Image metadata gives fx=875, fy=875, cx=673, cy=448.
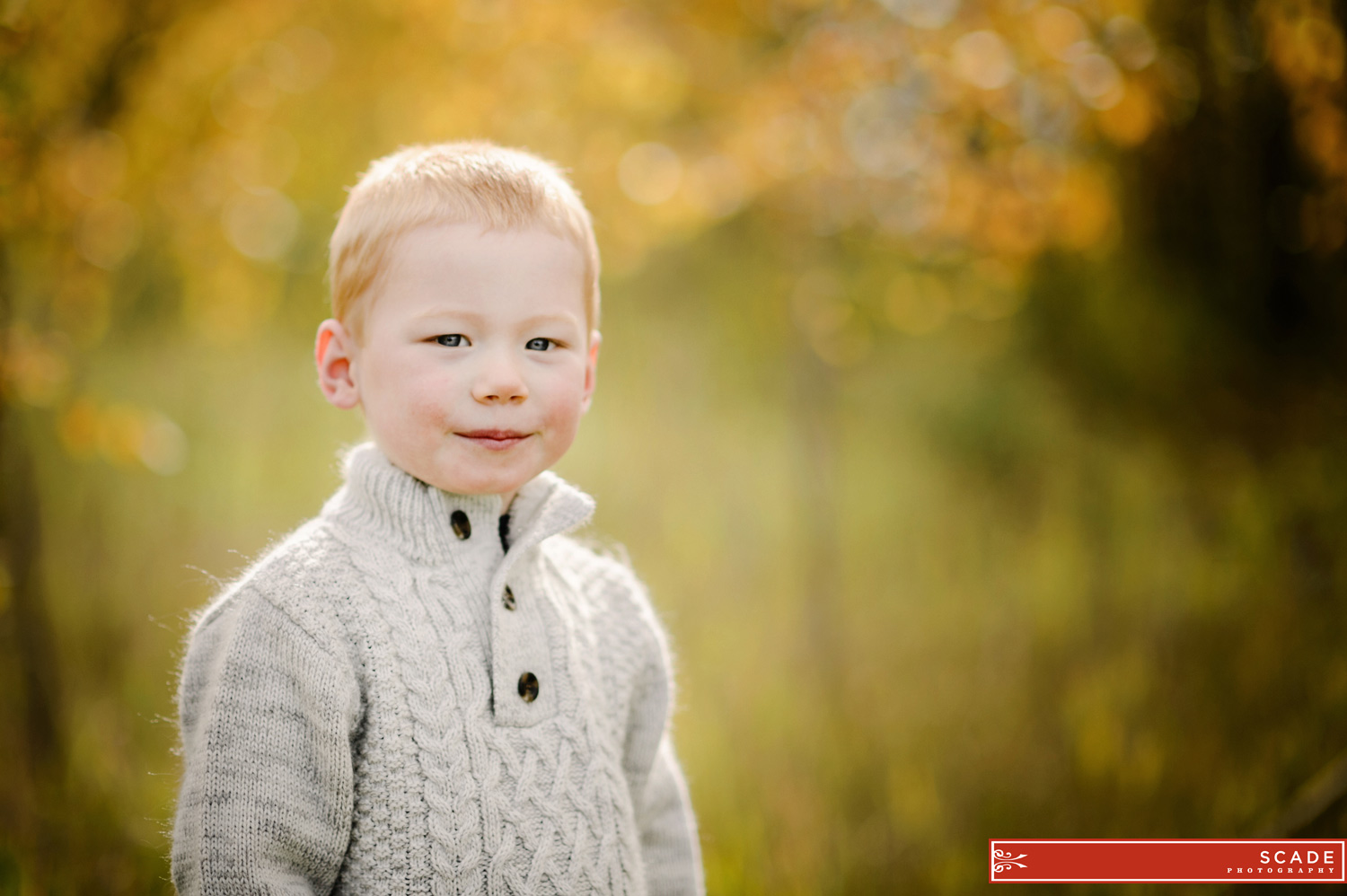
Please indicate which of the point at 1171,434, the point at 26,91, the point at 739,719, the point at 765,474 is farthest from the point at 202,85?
the point at 1171,434

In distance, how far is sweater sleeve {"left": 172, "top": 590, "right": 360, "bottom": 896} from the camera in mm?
1053

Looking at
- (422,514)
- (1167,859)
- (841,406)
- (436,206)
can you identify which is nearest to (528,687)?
(422,514)

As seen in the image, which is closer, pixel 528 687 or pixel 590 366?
pixel 528 687

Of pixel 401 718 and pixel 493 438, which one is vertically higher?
pixel 493 438

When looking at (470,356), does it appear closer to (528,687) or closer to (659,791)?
(528,687)

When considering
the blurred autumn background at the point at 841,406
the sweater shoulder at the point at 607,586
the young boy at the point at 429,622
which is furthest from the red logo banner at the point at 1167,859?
the young boy at the point at 429,622

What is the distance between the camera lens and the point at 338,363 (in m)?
1.33

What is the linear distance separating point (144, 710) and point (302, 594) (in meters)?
2.64

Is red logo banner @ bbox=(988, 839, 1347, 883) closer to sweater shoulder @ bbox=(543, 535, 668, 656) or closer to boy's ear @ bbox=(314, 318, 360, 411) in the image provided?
sweater shoulder @ bbox=(543, 535, 668, 656)

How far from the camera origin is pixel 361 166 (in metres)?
5.29

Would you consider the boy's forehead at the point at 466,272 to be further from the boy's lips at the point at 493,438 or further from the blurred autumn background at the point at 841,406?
the blurred autumn background at the point at 841,406

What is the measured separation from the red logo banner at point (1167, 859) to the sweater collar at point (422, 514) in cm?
185

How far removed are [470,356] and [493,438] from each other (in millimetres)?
120

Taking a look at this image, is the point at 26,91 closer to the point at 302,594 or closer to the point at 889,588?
the point at 302,594
